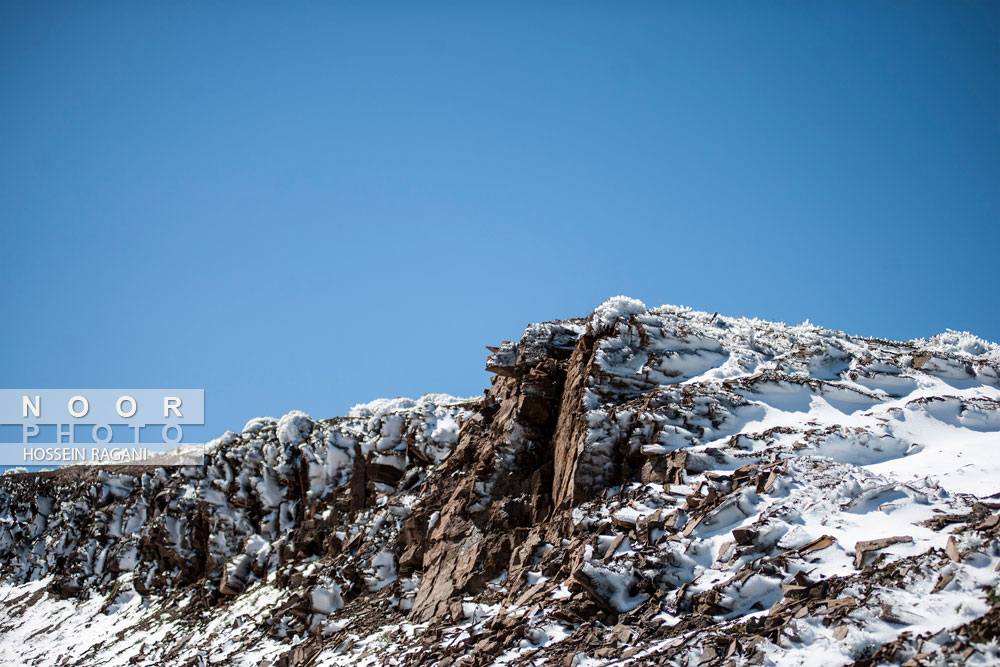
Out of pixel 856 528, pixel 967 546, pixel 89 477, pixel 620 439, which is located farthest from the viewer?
pixel 89 477

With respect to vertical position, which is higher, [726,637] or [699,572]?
[699,572]

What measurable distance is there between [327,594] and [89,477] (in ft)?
166

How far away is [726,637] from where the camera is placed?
14.4m

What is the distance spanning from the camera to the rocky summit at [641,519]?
14.4 meters

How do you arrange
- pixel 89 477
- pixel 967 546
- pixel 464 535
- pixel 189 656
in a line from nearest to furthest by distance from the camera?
pixel 967 546 < pixel 464 535 < pixel 189 656 < pixel 89 477

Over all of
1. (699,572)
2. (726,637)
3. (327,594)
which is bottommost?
(726,637)

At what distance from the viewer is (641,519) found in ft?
66.1

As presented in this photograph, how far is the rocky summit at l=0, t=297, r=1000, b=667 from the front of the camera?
14.4 m

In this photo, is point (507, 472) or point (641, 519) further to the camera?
point (507, 472)

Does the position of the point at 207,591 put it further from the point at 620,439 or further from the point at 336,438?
the point at 620,439

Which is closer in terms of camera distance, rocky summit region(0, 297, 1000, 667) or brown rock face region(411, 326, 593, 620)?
rocky summit region(0, 297, 1000, 667)

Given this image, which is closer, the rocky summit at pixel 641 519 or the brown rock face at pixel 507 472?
the rocky summit at pixel 641 519

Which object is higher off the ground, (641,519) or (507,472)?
(507,472)

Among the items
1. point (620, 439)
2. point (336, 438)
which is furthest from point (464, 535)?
point (336, 438)
